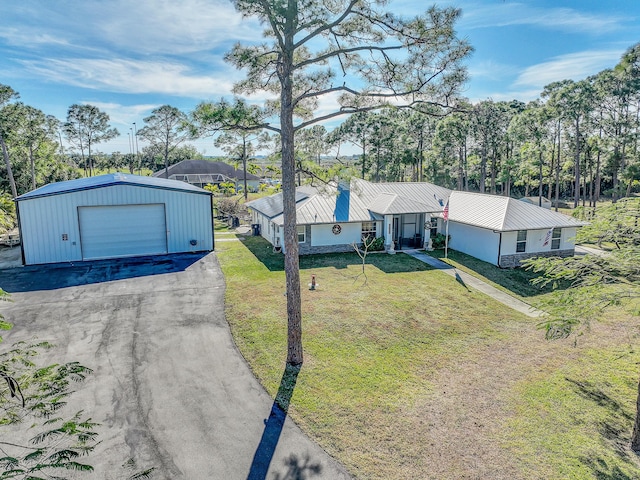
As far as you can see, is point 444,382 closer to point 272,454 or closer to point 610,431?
point 610,431

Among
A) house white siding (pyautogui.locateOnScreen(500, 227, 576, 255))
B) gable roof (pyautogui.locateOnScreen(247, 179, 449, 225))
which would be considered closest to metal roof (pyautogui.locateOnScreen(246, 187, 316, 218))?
gable roof (pyautogui.locateOnScreen(247, 179, 449, 225))

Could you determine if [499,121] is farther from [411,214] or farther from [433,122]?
[411,214]

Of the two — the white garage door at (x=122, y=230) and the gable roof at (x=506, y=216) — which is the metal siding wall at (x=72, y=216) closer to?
the white garage door at (x=122, y=230)

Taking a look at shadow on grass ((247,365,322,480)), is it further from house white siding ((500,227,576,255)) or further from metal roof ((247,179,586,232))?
house white siding ((500,227,576,255))

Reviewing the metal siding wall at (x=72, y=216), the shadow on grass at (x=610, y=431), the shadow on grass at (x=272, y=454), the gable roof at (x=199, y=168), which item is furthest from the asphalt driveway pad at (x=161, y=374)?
the gable roof at (x=199, y=168)

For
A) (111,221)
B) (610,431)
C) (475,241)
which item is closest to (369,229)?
(475,241)

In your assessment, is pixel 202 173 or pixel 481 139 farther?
pixel 202 173

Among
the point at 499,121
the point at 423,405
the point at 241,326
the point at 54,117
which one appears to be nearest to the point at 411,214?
the point at 241,326
